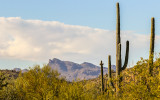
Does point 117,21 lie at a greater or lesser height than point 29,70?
greater

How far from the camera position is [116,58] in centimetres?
1878

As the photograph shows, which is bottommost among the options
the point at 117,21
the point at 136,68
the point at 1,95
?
the point at 1,95

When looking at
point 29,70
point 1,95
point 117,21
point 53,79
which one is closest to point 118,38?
point 117,21

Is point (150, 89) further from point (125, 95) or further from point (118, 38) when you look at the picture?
point (118, 38)

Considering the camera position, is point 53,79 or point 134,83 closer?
point 134,83

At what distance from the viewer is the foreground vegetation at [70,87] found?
→ 13.3 meters

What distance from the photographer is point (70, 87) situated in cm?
1537

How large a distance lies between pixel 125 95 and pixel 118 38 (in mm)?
5490

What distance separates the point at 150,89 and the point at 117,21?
23.6ft

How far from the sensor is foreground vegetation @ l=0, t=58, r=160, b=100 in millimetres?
13320

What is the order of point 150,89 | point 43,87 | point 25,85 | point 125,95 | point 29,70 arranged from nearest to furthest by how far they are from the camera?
point 150,89
point 125,95
point 43,87
point 25,85
point 29,70

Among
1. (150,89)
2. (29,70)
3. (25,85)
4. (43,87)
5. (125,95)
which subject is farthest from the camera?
(29,70)

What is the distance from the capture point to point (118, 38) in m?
19.0

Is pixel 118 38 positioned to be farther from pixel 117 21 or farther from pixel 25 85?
pixel 25 85
